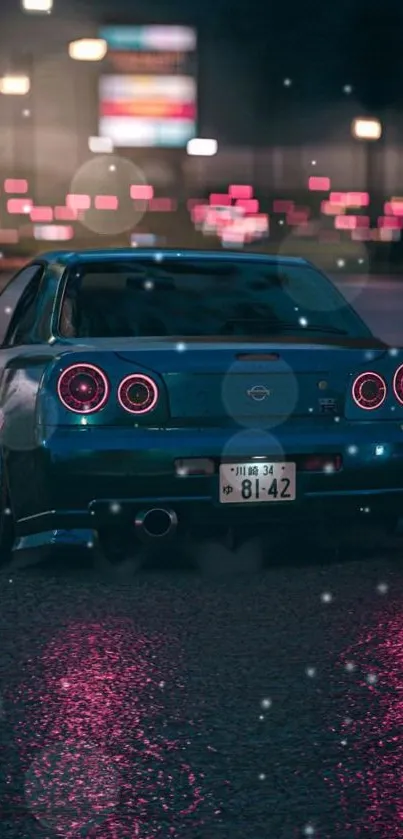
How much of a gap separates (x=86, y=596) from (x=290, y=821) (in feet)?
9.49

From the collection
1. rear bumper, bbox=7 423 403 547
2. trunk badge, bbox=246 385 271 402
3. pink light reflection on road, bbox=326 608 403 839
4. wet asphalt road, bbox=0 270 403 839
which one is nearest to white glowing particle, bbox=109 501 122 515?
rear bumper, bbox=7 423 403 547

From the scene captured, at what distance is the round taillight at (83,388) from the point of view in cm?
675

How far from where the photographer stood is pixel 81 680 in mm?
5273

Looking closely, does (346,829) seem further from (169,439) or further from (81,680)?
(169,439)

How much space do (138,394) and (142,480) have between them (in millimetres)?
359

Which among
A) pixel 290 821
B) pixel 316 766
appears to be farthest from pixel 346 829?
pixel 316 766

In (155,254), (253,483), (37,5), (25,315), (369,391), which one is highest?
(37,5)

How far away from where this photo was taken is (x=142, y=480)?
6.73 m

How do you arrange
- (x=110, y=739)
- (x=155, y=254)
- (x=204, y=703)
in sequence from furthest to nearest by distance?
(x=155, y=254)
(x=204, y=703)
(x=110, y=739)

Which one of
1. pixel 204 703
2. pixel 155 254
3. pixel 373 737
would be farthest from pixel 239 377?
pixel 373 737

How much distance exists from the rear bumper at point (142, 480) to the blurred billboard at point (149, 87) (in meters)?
80.9

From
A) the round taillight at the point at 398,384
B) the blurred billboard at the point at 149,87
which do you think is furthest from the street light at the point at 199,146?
the round taillight at the point at 398,384

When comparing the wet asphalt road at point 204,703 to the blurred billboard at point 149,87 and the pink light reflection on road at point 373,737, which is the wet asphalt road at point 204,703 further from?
the blurred billboard at point 149,87

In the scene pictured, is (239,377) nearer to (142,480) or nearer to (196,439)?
(196,439)
